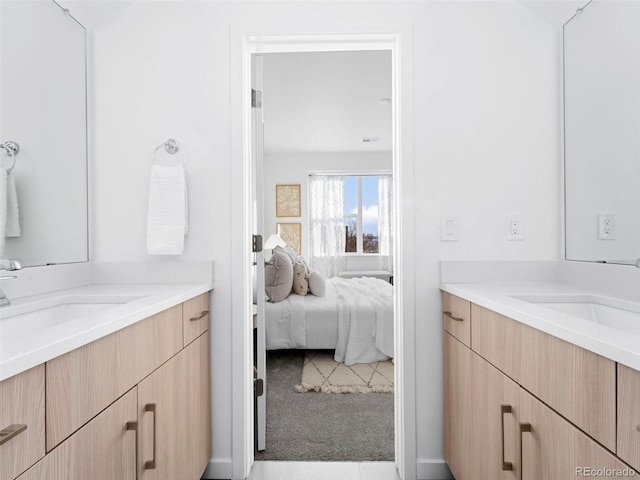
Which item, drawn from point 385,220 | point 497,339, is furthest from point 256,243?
point 385,220

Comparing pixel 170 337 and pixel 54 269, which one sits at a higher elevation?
pixel 54 269

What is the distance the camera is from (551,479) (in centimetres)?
90

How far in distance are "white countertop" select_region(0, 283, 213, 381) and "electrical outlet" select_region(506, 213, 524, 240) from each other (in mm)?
1373

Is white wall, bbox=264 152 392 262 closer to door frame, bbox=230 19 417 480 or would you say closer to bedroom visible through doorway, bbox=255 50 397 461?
bedroom visible through doorway, bbox=255 50 397 461

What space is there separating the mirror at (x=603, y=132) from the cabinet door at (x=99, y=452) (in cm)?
168

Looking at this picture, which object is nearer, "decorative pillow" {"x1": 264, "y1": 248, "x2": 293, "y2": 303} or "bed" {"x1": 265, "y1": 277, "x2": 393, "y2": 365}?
"bed" {"x1": 265, "y1": 277, "x2": 393, "y2": 365}

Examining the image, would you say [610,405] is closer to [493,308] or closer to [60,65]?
[493,308]

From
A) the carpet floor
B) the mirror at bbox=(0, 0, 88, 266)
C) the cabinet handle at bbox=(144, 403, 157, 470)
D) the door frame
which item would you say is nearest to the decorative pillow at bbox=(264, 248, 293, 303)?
the carpet floor

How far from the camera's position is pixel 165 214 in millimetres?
1686

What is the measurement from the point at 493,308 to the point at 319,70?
2848 millimetres

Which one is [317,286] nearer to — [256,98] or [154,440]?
[256,98]

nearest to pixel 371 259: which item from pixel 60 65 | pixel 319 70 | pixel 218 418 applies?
pixel 319 70

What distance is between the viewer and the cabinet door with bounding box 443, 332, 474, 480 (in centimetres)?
144

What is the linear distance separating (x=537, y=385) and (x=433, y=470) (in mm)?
992
